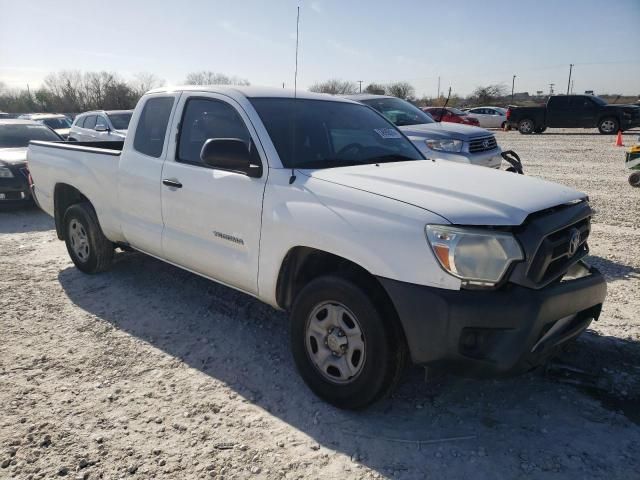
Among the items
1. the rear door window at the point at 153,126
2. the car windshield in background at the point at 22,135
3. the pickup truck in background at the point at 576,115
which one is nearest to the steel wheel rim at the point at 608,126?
the pickup truck in background at the point at 576,115

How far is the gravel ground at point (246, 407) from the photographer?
8.32ft

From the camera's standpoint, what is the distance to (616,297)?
14.7ft

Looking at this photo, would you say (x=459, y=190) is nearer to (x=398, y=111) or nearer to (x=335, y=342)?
(x=335, y=342)

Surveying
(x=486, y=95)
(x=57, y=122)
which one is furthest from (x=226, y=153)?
(x=486, y=95)

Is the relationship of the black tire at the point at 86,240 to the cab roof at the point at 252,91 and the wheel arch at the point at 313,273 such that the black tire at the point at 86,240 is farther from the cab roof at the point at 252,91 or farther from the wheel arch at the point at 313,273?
the wheel arch at the point at 313,273

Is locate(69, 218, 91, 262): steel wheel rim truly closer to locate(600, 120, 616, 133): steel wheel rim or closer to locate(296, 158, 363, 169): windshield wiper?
locate(296, 158, 363, 169): windshield wiper

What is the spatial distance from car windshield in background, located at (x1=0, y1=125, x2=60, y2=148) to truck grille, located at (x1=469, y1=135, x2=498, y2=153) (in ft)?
27.4

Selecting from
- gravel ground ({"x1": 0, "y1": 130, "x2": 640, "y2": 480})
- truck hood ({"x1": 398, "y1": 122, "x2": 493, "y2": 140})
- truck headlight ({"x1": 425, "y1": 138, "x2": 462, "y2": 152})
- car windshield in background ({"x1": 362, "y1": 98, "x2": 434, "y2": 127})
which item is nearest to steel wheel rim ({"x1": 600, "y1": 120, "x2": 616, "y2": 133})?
car windshield in background ({"x1": 362, "y1": 98, "x2": 434, "y2": 127})

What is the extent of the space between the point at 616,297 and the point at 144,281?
181 inches

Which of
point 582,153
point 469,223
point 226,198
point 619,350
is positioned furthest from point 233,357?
point 582,153

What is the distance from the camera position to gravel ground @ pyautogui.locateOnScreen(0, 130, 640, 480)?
8.32ft

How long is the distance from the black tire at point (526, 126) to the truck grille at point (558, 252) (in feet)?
81.7

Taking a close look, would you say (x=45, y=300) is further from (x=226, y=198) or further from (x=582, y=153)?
(x=582, y=153)

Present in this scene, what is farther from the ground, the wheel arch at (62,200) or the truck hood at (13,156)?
the truck hood at (13,156)
